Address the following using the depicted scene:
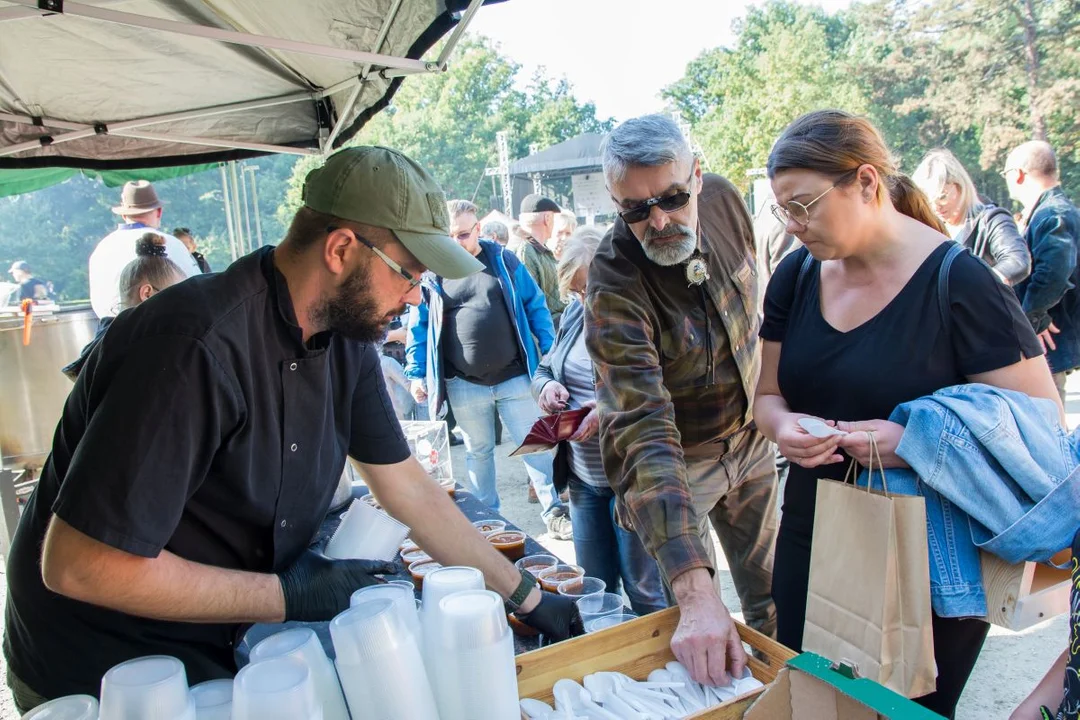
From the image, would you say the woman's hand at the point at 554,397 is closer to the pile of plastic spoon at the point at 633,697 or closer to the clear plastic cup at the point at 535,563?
the clear plastic cup at the point at 535,563

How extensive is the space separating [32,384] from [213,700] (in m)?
4.64

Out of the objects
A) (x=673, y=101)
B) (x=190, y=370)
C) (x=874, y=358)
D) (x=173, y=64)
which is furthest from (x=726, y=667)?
(x=673, y=101)

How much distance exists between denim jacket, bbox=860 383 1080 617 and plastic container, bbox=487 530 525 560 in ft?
3.72

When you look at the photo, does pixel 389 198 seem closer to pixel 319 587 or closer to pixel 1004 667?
pixel 319 587

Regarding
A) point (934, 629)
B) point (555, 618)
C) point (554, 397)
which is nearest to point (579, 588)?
point (555, 618)

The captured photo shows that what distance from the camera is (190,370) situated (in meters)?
1.23

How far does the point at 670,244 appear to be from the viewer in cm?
194

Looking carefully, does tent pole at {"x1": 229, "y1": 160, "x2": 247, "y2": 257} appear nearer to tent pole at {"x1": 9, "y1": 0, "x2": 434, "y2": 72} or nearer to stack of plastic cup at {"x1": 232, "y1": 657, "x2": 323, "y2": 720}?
tent pole at {"x1": 9, "y1": 0, "x2": 434, "y2": 72}

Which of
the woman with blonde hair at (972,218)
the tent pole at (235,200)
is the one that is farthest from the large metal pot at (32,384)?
the woman with blonde hair at (972,218)

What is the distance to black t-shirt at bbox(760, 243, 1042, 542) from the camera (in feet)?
4.59

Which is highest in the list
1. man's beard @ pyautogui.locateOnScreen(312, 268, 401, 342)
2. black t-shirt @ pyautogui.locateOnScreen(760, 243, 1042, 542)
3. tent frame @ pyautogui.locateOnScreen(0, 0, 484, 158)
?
tent frame @ pyautogui.locateOnScreen(0, 0, 484, 158)

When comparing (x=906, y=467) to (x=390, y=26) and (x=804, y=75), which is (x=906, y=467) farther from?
(x=804, y=75)

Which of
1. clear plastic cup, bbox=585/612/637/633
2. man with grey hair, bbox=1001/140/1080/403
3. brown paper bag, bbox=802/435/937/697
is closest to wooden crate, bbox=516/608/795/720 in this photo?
brown paper bag, bbox=802/435/937/697

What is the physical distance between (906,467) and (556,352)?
1958 mm
